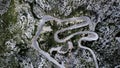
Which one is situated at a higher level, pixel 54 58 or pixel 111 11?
pixel 111 11

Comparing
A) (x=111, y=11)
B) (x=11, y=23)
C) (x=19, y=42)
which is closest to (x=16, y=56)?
(x=19, y=42)

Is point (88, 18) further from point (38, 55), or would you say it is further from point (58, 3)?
point (38, 55)

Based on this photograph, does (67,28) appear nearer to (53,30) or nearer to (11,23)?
(53,30)

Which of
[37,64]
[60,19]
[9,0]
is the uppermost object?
[9,0]

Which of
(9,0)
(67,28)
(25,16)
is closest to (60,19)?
(67,28)

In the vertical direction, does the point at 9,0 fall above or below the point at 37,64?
above

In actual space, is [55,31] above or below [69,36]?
above
